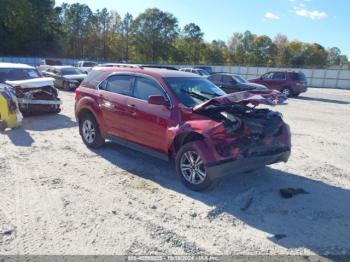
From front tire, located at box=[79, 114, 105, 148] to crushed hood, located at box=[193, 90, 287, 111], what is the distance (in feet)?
9.32

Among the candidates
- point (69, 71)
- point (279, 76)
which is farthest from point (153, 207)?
A: point (279, 76)

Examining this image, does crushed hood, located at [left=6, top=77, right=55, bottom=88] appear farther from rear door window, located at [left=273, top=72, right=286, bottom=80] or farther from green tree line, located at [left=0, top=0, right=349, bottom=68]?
green tree line, located at [left=0, top=0, right=349, bottom=68]

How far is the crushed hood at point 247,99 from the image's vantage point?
537 cm

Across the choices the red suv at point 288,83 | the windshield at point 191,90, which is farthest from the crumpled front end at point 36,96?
the red suv at point 288,83

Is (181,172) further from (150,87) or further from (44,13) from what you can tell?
(44,13)

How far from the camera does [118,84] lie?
7.16 meters

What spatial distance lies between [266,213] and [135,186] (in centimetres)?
206

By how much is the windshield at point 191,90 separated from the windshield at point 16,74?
7424 millimetres

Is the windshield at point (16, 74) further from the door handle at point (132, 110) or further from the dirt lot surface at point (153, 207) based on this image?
the door handle at point (132, 110)

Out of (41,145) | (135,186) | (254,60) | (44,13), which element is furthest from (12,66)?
(254,60)

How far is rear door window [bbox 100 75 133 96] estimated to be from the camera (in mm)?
6914

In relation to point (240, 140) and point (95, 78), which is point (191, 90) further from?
point (95, 78)

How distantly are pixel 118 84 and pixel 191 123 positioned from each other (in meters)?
2.27

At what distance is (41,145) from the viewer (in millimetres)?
8133
